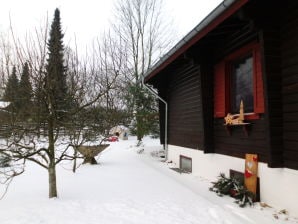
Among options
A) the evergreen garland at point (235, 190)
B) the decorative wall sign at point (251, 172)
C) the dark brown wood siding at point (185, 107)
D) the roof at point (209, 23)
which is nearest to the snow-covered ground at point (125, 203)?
the evergreen garland at point (235, 190)

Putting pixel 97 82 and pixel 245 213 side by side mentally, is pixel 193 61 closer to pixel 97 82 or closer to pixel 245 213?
pixel 97 82

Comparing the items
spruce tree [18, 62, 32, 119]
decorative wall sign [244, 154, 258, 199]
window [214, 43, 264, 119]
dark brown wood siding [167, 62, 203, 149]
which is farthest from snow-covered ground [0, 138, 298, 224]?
window [214, 43, 264, 119]

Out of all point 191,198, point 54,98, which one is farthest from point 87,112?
point 191,198

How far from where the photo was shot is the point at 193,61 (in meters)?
7.45

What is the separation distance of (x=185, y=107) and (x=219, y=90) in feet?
8.29

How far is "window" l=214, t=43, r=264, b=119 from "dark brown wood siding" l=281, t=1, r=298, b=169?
0.66m

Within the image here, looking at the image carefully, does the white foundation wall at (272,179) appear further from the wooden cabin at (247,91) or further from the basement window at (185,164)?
the basement window at (185,164)

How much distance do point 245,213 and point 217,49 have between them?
3.73 m

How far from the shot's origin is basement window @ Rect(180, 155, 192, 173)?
9258mm

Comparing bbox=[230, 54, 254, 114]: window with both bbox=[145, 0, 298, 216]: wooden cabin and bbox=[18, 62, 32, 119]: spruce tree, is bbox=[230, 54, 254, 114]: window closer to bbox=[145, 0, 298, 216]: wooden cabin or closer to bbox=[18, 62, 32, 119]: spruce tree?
bbox=[145, 0, 298, 216]: wooden cabin

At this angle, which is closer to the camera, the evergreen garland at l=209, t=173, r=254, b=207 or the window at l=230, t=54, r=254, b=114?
the evergreen garland at l=209, t=173, r=254, b=207

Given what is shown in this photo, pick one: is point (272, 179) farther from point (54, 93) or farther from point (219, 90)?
point (54, 93)

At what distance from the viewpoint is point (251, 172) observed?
5.71 metres

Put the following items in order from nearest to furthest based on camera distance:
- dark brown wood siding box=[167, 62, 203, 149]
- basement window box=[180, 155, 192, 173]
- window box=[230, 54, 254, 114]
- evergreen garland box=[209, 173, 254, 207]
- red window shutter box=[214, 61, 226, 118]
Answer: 1. evergreen garland box=[209, 173, 254, 207]
2. window box=[230, 54, 254, 114]
3. red window shutter box=[214, 61, 226, 118]
4. dark brown wood siding box=[167, 62, 203, 149]
5. basement window box=[180, 155, 192, 173]
